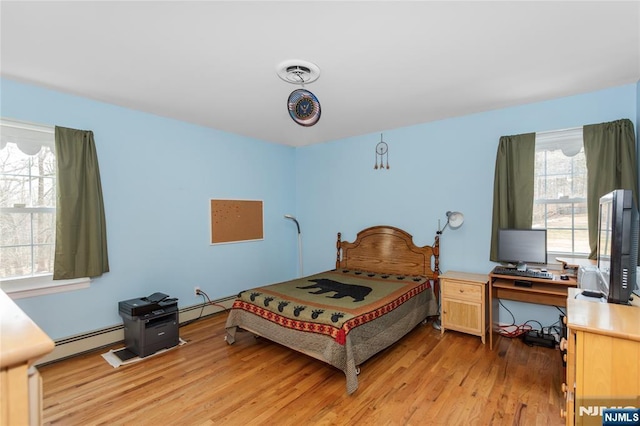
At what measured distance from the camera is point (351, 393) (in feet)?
7.50

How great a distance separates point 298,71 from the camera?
2.39 meters

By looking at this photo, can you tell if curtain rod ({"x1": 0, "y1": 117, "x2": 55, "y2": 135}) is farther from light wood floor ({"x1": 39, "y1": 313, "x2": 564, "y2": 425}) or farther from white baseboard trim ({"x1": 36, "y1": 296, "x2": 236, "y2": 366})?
light wood floor ({"x1": 39, "y1": 313, "x2": 564, "y2": 425})

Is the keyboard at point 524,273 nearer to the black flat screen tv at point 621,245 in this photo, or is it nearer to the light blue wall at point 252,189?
the light blue wall at point 252,189

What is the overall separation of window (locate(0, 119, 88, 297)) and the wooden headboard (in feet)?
10.5

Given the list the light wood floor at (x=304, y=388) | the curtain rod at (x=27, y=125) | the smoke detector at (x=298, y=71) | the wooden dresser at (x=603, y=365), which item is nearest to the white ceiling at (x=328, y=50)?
the smoke detector at (x=298, y=71)

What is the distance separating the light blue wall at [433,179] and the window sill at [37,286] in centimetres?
311

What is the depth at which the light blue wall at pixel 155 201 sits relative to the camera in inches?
112

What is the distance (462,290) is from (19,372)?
3.40 metres

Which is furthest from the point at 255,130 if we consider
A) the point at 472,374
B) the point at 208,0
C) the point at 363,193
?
the point at 472,374

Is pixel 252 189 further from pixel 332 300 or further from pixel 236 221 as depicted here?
pixel 332 300

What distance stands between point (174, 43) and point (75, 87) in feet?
4.67

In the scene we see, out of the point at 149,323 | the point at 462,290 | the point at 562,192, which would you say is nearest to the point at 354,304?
the point at 462,290

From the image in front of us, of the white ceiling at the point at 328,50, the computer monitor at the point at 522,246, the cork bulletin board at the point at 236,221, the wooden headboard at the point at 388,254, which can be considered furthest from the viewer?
the cork bulletin board at the point at 236,221

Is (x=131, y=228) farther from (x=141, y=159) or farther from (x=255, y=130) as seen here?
(x=255, y=130)
